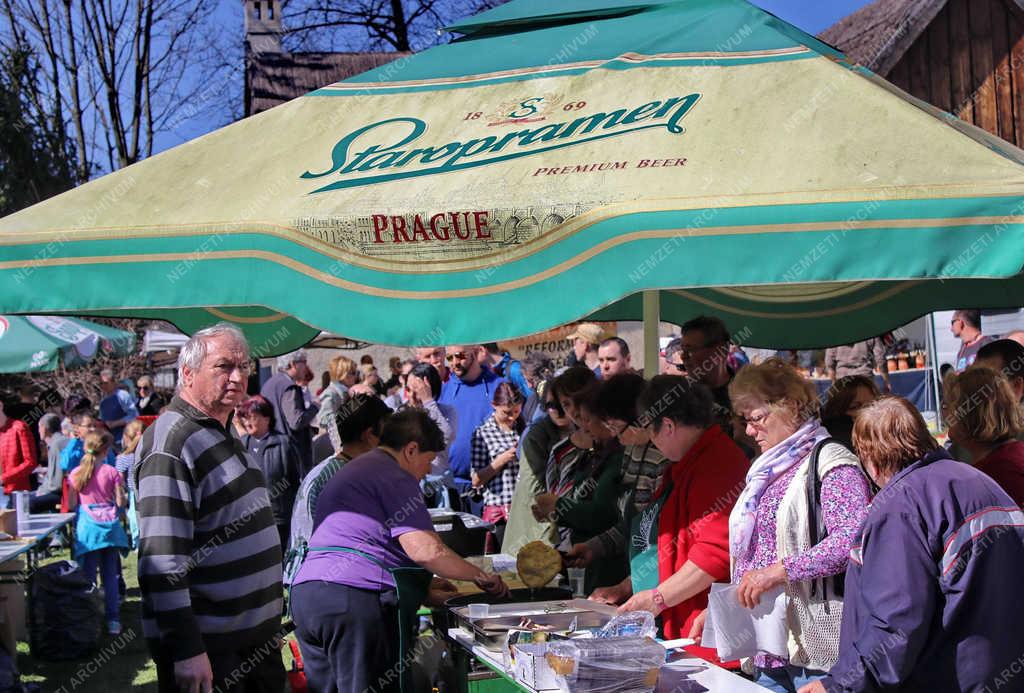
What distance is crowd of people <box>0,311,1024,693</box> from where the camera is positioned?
2.79 m

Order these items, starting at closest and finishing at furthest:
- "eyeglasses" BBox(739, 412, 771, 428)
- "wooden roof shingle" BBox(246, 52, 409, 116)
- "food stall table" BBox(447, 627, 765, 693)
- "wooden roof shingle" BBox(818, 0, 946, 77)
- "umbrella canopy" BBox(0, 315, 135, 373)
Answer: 1. "food stall table" BBox(447, 627, 765, 693)
2. "eyeglasses" BBox(739, 412, 771, 428)
3. "umbrella canopy" BBox(0, 315, 135, 373)
4. "wooden roof shingle" BBox(818, 0, 946, 77)
5. "wooden roof shingle" BBox(246, 52, 409, 116)

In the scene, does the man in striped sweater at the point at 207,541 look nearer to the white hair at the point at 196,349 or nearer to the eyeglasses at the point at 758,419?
the white hair at the point at 196,349

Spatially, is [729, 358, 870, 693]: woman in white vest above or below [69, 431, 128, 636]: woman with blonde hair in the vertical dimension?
above

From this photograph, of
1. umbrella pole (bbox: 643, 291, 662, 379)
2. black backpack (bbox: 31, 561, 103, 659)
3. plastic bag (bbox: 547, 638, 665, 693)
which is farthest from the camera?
black backpack (bbox: 31, 561, 103, 659)

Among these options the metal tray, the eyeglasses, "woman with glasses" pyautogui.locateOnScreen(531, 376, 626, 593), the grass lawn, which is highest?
the eyeglasses

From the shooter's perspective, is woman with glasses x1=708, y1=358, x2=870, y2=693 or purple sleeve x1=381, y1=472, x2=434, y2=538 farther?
purple sleeve x1=381, y1=472, x2=434, y2=538

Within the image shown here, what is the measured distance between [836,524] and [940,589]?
19.6 inches

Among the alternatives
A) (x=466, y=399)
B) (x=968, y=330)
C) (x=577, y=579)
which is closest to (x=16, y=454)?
(x=466, y=399)

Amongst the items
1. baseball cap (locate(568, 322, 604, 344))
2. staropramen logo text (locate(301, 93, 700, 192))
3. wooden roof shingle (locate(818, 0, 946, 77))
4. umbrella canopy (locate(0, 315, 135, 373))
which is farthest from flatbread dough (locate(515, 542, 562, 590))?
wooden roof shingle (locate(818, 0, 946, 77))

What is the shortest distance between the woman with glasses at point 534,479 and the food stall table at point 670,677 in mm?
1393

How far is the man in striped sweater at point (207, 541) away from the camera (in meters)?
3.29

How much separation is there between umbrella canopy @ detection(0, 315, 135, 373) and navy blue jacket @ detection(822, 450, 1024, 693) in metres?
10.9

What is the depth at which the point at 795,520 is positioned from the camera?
3359 millimetres

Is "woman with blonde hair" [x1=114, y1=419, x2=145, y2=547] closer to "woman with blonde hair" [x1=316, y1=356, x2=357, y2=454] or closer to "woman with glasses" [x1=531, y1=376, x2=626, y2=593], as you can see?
"woman with blonde hair" [x1=316, y1=356, x2=357, y2=454]
